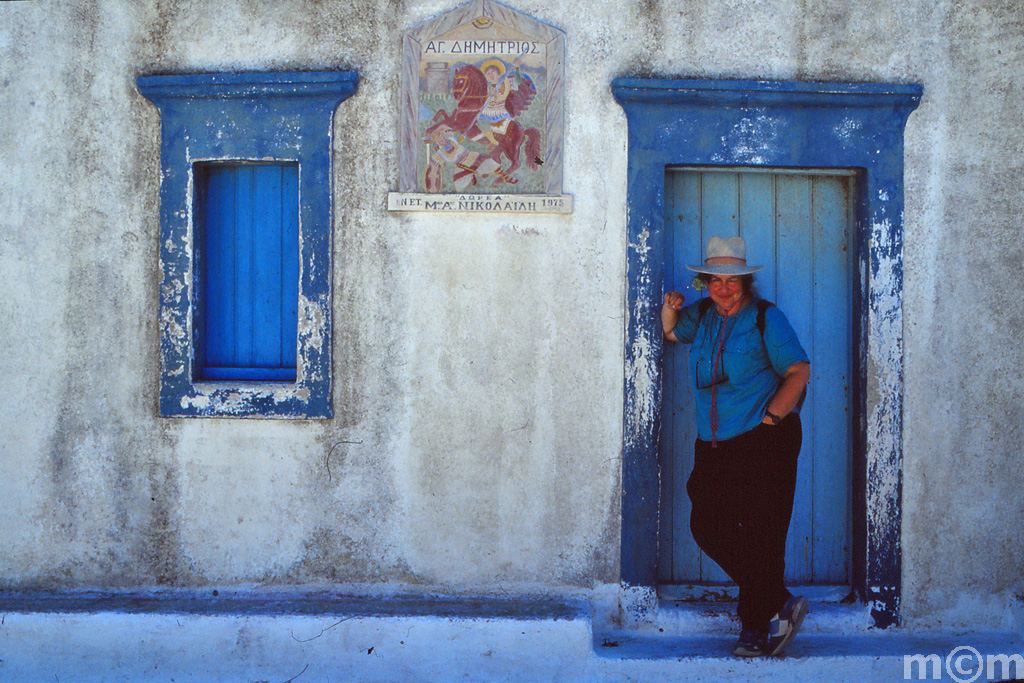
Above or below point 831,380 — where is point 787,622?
below

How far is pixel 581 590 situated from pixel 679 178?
2281 mm

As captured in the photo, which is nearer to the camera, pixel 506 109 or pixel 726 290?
pixel 726 290

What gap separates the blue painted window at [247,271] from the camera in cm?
432

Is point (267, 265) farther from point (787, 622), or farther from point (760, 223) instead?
point (787, 622)

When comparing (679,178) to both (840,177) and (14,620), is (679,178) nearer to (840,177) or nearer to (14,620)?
(840,177)

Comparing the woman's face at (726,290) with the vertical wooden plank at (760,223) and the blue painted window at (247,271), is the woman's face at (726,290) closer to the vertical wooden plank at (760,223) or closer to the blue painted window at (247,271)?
the vertical wooden plank at (760,223)

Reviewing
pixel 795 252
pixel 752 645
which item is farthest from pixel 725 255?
pixel 752 645

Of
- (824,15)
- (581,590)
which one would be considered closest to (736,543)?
(581,590)

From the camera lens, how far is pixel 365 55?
419 centimetres

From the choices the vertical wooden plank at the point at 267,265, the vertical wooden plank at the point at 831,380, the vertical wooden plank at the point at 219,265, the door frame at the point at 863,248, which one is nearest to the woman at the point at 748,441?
the door frame at the point at 863,248

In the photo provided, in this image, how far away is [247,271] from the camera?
171 inches

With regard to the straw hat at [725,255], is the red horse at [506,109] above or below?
above

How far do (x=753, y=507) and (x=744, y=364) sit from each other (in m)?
0.68

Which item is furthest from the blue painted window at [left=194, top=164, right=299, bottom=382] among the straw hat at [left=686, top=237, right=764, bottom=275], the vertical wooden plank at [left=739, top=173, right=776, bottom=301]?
the vertical wooden plank at [left=739, top=173, right=776, bottom=301]
